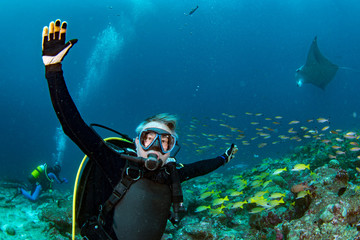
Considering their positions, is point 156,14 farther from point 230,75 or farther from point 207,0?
point 230,75

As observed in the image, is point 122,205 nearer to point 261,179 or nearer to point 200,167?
point 200,167

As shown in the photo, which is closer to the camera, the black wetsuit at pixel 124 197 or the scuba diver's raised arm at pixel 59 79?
the scuba diver's raised arm at pixel 59 79

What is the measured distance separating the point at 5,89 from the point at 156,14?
73809mm

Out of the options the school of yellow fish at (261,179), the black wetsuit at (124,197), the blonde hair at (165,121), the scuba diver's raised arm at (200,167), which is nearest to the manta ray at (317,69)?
the school of yellow fish at (261,179)

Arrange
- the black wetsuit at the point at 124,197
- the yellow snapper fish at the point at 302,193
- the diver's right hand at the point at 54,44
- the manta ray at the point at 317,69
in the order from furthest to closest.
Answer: the manta ray at the point at 317,69
the yellow snapper fish at the point at 302,193
the black wetsuit at the point at 124,197
the diver's right hand at the point at 54,44

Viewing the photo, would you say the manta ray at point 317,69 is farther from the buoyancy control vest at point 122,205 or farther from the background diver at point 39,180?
the buoyancy control vest at point 122,205

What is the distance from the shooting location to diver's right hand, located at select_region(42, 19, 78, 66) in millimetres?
1732

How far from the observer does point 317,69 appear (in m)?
23.1

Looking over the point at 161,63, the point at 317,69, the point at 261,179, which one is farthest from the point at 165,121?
the point at 161,63

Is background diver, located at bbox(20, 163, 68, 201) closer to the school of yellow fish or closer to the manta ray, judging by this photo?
the school of yellow fish

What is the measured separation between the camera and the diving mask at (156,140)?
245 centimetres

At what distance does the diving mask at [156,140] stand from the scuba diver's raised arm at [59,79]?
0.72m

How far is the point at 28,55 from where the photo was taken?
8056cm

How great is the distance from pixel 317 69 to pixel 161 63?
3568 inches
